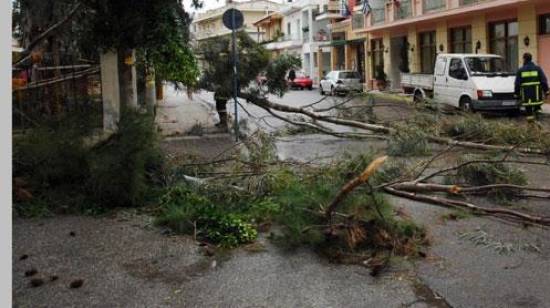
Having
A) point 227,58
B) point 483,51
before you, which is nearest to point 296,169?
point 227,58

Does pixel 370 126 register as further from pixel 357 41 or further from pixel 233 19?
pixel 357 41

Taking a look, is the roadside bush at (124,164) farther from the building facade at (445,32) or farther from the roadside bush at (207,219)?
the building facade at (445,32)

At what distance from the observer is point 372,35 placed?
42.8 metres

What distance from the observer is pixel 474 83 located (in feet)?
65.2

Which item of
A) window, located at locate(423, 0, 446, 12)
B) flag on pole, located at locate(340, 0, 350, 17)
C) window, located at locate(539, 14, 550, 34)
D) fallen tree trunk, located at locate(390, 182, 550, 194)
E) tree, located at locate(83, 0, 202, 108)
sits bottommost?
fallen tree trunk, located at locate(390, 182, 550, 194)

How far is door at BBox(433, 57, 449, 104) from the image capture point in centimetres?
2148

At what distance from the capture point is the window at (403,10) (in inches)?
1352

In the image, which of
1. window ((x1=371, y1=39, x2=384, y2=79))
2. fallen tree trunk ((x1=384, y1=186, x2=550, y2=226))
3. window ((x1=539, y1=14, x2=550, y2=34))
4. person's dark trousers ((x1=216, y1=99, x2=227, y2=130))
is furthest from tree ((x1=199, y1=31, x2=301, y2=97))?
window ((x1=371, y1=39, x2=384, y2=79))

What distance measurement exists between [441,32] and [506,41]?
19.0 ft

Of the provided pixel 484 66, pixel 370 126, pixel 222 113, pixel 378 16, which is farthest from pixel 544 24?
pixel 370 126

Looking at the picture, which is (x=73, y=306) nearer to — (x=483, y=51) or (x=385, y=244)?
(x=385, y=244)

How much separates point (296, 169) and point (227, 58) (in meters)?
7.99

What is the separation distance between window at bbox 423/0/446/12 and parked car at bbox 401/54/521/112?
29.1 feet

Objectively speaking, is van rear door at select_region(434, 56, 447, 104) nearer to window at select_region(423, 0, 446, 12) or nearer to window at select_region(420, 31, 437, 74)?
window at select_region(423, 0, 446, 12)
